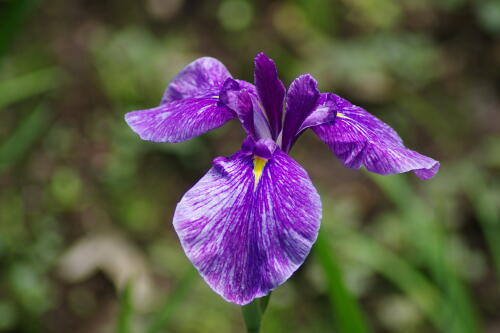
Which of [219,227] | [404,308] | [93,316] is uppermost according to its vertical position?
[219,227]

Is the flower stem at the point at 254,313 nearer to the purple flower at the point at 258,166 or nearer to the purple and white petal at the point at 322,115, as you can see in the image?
the purple flower at the point at 258,166

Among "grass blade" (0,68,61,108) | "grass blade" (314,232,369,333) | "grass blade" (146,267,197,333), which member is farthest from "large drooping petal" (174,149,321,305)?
"grass blade" (0,68,61,108)

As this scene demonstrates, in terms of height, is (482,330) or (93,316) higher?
(482,330)

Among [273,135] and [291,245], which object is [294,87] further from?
[291,245]

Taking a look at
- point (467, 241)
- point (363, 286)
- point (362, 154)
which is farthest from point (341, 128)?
point (467, 241)

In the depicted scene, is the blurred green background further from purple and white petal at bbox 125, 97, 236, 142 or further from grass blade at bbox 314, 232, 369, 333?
purple and white petal at bbox 125, 97, 236, 142

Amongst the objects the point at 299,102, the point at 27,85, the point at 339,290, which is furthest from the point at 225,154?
the point at 299,102
